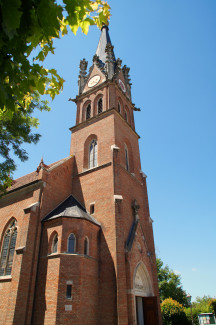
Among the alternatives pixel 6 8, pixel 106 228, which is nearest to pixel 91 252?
pixel 106 228

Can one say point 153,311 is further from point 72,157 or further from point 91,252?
point 72,157

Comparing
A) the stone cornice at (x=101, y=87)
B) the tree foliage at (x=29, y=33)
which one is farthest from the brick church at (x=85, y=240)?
the tree foliage at (x=29, y=33)

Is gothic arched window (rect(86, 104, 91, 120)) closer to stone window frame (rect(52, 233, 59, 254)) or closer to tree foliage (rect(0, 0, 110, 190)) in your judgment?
stone window frame (rect(52, 233, 59, 254))

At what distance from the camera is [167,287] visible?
41250 millimetres

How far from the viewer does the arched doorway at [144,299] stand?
15.4 meters

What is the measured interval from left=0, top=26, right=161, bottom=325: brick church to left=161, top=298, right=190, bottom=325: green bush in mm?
6866

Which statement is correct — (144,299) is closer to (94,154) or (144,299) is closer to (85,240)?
(85,240)

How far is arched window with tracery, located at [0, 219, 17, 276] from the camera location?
51.3ft

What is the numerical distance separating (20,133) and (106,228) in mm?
8364

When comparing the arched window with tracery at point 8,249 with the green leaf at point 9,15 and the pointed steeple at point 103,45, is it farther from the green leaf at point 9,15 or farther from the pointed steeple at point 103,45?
the pointed steeple at point 103,45

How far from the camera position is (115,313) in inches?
516

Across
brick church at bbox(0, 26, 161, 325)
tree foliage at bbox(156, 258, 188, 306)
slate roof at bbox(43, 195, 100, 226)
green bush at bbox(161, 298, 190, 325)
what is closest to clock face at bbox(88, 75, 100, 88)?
brick church at bbox(0, 26, 161, 325)

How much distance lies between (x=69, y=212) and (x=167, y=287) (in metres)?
34.1

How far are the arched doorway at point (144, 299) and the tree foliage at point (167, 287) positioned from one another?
28069 mm
